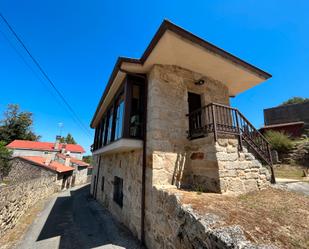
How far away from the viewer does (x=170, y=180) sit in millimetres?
4668

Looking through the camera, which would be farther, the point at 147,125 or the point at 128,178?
the point at 128,178

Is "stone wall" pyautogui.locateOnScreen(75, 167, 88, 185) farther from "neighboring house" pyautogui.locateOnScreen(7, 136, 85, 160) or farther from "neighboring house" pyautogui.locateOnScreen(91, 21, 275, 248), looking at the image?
"neighboring house" pyautogui.locateOnScreen(91, 21, 275, 248)

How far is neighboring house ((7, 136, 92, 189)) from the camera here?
1758cm

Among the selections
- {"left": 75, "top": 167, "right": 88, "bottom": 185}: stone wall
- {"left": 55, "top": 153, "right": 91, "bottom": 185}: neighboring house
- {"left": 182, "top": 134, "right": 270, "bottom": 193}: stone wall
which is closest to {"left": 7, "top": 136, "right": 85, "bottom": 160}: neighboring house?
{"left": 55, "top": 153, "right": 91, "bottom": 185}: neighboring house

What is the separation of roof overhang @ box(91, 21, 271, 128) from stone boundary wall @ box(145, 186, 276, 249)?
13.3 ft

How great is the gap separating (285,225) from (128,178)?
469cm

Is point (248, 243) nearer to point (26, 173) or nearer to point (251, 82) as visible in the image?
point (251, 82)

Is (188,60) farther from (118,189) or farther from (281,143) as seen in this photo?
(281,143)

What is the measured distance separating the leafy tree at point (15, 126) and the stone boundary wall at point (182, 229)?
41.6 meters

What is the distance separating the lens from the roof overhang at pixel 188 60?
437 centimetres

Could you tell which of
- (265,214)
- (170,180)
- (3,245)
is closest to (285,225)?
(265,214)

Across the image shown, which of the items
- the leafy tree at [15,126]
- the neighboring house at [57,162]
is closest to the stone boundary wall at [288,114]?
the neighboring house at [57,162]

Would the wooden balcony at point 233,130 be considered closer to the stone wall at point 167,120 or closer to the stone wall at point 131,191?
the stone wall at point 167,120

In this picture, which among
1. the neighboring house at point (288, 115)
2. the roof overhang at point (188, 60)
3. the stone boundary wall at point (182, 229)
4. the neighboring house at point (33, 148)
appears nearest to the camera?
the stone boundary wall at point (182, 229)
